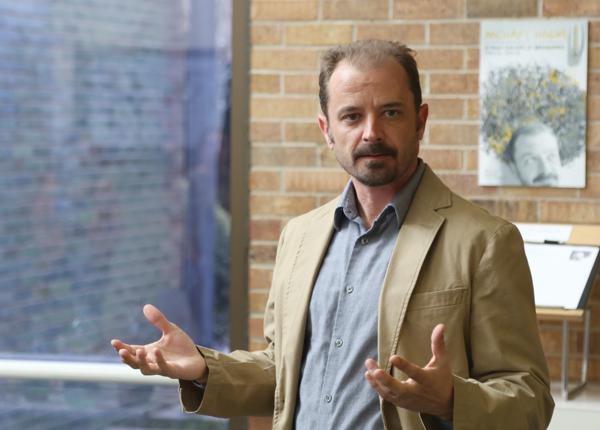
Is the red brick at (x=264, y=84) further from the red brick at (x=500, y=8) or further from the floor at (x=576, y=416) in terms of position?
the floor at (x=576, y=416)

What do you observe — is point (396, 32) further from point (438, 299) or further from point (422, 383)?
point (422, 383)

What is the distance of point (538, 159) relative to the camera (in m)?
3.51

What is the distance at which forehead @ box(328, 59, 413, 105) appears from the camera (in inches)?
81.4

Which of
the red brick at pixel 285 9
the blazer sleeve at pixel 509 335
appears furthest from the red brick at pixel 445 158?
the blazer sleeve at pixel 509 335

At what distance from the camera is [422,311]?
6.52 ft

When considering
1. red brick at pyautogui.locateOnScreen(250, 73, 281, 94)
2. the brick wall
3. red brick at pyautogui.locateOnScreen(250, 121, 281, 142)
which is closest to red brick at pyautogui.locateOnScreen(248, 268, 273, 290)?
the brick wall

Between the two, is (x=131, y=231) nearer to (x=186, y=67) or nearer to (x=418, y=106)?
(x=186, y=67)

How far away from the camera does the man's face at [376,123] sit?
2047 millimetres

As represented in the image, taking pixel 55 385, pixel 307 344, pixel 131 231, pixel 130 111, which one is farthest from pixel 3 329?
pixel 307 344

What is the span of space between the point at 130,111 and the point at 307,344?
2.08 m

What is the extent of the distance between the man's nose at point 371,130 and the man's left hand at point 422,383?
0.43 meters

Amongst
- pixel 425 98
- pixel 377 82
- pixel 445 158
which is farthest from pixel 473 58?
pixel 377 82

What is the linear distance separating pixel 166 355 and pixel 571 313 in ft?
4.63

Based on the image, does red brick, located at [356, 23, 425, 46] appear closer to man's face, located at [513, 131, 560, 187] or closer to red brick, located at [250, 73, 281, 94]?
red brick, located at [250, 73, 281, 94]
